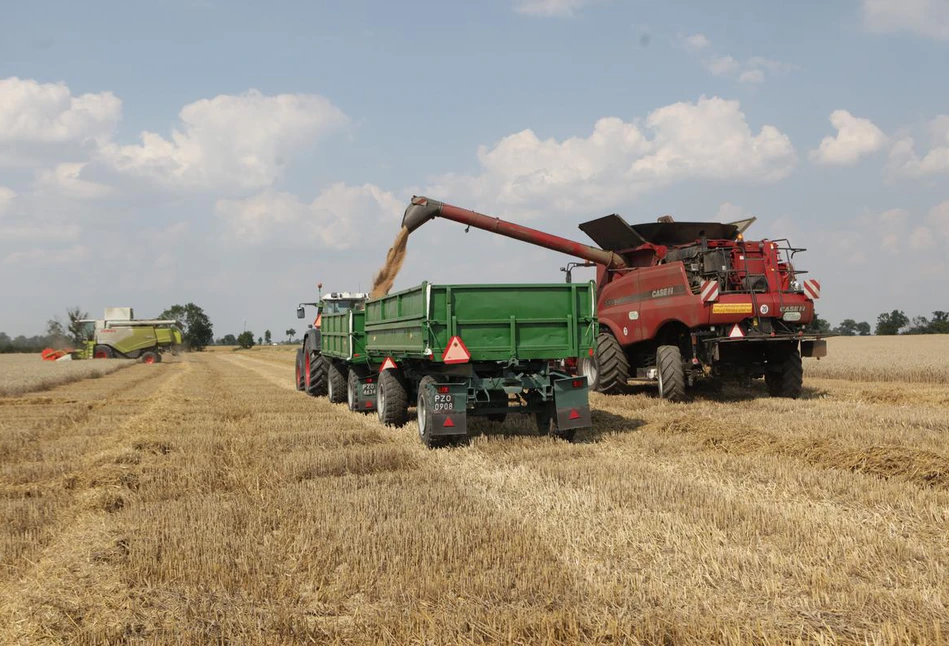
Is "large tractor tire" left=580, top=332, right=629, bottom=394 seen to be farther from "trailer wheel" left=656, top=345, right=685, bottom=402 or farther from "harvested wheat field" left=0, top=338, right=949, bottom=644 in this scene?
"harvested wheat field" left=0, top=338, right=949, bottom=644

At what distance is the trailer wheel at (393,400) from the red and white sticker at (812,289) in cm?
646

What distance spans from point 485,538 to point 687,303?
25.1 feet

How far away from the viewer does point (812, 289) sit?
1138 cm

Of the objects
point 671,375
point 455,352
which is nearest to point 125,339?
point 671,375

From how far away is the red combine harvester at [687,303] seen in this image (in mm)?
11039

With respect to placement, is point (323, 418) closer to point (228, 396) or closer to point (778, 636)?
point (228, 396)

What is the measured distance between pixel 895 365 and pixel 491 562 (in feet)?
54.1

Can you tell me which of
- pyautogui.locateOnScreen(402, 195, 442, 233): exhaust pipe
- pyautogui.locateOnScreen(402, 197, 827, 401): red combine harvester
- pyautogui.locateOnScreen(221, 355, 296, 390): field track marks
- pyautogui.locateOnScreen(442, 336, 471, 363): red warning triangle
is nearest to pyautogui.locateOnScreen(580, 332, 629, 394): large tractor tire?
pyautogui.locateOnScreen(402, 197, 827, 401): red combine harvester

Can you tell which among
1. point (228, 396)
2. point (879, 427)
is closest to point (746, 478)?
point (879, 427)

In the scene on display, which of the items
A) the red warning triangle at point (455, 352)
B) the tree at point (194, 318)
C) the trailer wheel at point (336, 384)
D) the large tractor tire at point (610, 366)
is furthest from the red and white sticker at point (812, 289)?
the tree at point (194, 318)

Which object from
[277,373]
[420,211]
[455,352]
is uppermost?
[420,211]

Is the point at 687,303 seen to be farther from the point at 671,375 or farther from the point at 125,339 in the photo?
the point at 125,339

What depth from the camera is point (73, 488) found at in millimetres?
6129

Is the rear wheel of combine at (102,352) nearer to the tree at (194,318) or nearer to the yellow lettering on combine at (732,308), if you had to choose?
the yellow lettering on combine at (732,308)
